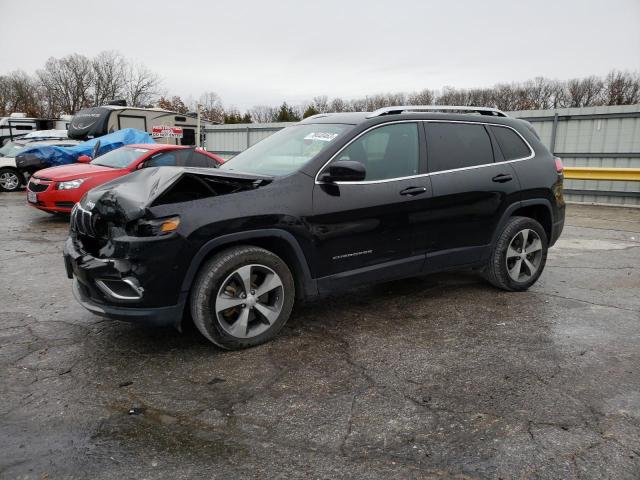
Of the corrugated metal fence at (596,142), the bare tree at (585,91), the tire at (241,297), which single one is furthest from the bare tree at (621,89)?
the tire at (241,297)

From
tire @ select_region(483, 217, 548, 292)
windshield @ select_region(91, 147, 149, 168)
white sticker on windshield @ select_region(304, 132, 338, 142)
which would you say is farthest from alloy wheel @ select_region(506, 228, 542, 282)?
windshield @ select_region(91, 147, 149, 168)

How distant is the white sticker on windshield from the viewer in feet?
13.5

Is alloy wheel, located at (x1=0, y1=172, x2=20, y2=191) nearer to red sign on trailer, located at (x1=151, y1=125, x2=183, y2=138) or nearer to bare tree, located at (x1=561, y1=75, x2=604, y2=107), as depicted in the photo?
red sign on trailer, located at (x1=151, y1=125, x2=183, y2=138)

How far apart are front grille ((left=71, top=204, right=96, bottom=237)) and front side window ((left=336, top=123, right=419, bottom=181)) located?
6.15ft

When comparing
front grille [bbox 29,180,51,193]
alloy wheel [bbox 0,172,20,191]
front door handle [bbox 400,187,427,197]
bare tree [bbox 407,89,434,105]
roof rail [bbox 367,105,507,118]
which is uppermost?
bare tree [bbox 407,89,434,105]

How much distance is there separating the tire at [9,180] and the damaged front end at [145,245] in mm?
13206

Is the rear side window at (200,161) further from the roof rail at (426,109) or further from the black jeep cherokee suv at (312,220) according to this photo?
the roof rail at (426,109)

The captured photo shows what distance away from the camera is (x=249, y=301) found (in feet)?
11.7

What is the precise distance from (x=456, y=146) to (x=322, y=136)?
1.28 metres

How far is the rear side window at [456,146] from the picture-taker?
443 centimetres

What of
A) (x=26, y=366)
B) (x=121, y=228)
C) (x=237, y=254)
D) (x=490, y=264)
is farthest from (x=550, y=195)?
(x=26, y=366)

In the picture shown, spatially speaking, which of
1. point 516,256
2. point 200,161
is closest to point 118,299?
point 516,256

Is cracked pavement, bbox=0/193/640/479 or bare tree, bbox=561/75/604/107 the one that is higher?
bare tree, bbox=561/75/604/107

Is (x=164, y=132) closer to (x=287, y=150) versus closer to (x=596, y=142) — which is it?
(x=596, y=142)
